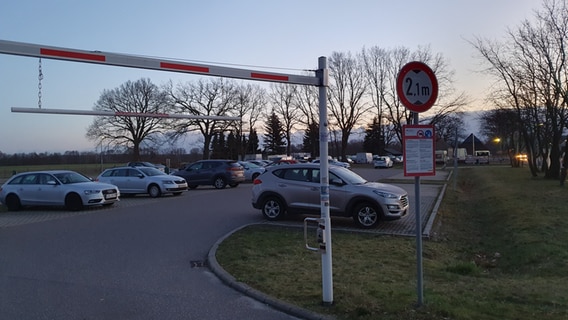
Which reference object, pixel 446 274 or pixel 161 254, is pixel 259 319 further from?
pixel 161 254

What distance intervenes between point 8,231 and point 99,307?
867cm

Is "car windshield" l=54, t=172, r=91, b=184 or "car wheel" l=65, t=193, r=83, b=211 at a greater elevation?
"car windshield" l=54, t=172, r=91, b=184

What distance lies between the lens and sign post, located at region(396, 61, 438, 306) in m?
5.43

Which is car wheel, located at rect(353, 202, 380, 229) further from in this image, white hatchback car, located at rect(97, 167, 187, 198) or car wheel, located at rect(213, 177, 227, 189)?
car wheel, located at rect(213, 177, 227, 189)

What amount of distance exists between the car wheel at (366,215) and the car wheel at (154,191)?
516 inches

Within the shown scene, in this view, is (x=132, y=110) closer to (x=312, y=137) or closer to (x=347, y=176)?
(x=312, y=137)

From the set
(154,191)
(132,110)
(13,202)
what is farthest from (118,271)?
(132,110)

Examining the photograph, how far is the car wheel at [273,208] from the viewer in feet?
43.7

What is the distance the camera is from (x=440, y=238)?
462 inches

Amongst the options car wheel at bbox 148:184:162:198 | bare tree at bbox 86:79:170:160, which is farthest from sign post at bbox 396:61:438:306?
bare tree at bbox 86:79:170:160

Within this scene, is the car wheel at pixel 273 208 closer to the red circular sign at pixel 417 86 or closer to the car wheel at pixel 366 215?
the car wheel at pixel 366 215

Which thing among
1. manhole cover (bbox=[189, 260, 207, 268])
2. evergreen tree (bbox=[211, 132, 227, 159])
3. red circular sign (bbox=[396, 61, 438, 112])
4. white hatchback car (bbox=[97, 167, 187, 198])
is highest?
evergreen tree (bbox=[211, 132, 227, 159])

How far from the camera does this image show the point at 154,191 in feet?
75.4

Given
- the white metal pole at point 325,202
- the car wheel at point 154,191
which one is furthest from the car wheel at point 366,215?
the car wheel at point 154,191
